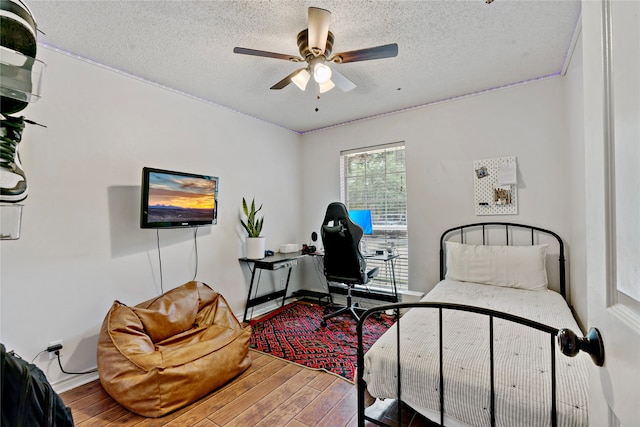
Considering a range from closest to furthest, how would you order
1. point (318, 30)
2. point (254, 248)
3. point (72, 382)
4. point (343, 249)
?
1. point (318, 30)
2. point (72, 382)
3. point (343, 249)
4. point (254, 248)

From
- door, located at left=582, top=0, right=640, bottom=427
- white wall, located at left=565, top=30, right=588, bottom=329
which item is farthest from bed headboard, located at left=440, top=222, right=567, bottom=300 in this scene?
door, located at left=582, top=0, right=640, bottom=427

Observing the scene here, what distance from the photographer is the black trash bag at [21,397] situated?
1.82ft

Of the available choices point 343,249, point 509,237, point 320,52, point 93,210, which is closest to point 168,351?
point 93,210

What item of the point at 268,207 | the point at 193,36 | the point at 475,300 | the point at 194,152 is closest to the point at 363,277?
the point at 475,300

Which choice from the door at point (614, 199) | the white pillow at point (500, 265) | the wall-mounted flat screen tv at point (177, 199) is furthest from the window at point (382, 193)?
the door at point (614, 199)

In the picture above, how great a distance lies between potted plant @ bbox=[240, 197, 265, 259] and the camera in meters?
3.29

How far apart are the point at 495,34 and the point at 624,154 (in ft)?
6.59

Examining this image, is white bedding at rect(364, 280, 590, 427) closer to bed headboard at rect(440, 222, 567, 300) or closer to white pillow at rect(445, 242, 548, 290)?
white pillow at rect(445, 242, 548, 290)

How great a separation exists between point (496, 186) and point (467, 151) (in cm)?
47

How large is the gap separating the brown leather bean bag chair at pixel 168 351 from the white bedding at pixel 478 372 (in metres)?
1.14

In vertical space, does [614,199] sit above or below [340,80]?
below

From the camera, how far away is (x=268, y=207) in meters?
3.84

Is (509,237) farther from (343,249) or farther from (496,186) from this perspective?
(343,249)

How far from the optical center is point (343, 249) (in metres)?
3.05
